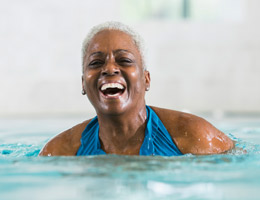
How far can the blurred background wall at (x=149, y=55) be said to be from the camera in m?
7.65

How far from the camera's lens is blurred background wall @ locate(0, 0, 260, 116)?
7648mm

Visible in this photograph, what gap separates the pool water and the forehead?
1.76ft

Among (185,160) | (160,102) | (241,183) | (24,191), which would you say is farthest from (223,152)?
(160,102)

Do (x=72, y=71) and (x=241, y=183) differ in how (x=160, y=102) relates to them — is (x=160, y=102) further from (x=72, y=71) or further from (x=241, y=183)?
(x=241, y=183)

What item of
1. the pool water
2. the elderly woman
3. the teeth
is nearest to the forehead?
the elderly woman

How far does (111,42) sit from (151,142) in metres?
0.54

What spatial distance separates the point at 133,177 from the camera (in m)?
1.58

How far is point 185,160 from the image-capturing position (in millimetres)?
1925

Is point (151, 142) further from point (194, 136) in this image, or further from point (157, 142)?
point (194, 136)

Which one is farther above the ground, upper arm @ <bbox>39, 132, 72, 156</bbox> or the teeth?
the teeth

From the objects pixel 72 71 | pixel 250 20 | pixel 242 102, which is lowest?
pixel 242 102

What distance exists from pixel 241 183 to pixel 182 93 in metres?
6.35

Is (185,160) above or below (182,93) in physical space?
above

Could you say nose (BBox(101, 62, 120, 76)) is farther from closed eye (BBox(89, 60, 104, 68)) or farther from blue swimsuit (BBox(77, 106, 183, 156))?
blue swimsuit (BBox(77, 106, 183, 156))
